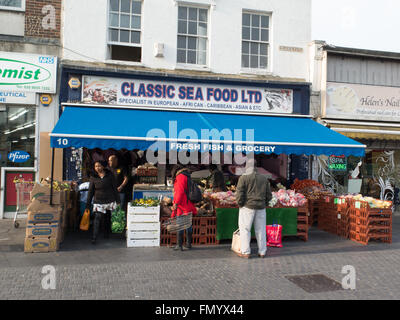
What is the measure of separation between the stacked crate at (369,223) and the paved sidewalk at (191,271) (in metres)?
0.25

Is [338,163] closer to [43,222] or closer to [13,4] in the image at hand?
[43,222]

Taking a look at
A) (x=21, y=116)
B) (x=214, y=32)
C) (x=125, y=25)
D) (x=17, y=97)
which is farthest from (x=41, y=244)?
(x=214, y=32)

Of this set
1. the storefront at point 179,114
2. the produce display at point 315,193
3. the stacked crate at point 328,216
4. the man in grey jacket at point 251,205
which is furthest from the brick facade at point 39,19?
the stacked crate at point 328,216

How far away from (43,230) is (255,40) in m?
8.55

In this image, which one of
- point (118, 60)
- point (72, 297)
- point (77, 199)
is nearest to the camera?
point (72, 297)

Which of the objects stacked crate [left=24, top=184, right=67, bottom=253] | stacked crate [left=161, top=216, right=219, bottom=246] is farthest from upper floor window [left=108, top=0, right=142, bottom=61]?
stacked crate [left=161, top=216, right=219, bottom=246]

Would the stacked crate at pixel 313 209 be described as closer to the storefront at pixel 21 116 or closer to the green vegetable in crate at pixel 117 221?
the green vegetable in crate at pixel 117 221

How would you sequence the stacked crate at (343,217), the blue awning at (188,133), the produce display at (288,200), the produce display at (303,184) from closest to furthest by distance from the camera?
1. the blue awning at (188,133)
2. the produce display at (288,200)
3. the stacked crate at (343,217)
4. the produce display at (303,184)

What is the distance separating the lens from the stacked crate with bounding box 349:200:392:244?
8.26m

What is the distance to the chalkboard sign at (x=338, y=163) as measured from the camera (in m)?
12.0

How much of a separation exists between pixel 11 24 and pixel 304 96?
29.3 ft

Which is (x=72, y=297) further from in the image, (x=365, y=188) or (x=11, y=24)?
(x=365, y=188)

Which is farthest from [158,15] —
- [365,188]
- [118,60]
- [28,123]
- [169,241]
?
[365,188]

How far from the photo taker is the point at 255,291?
200 inches
